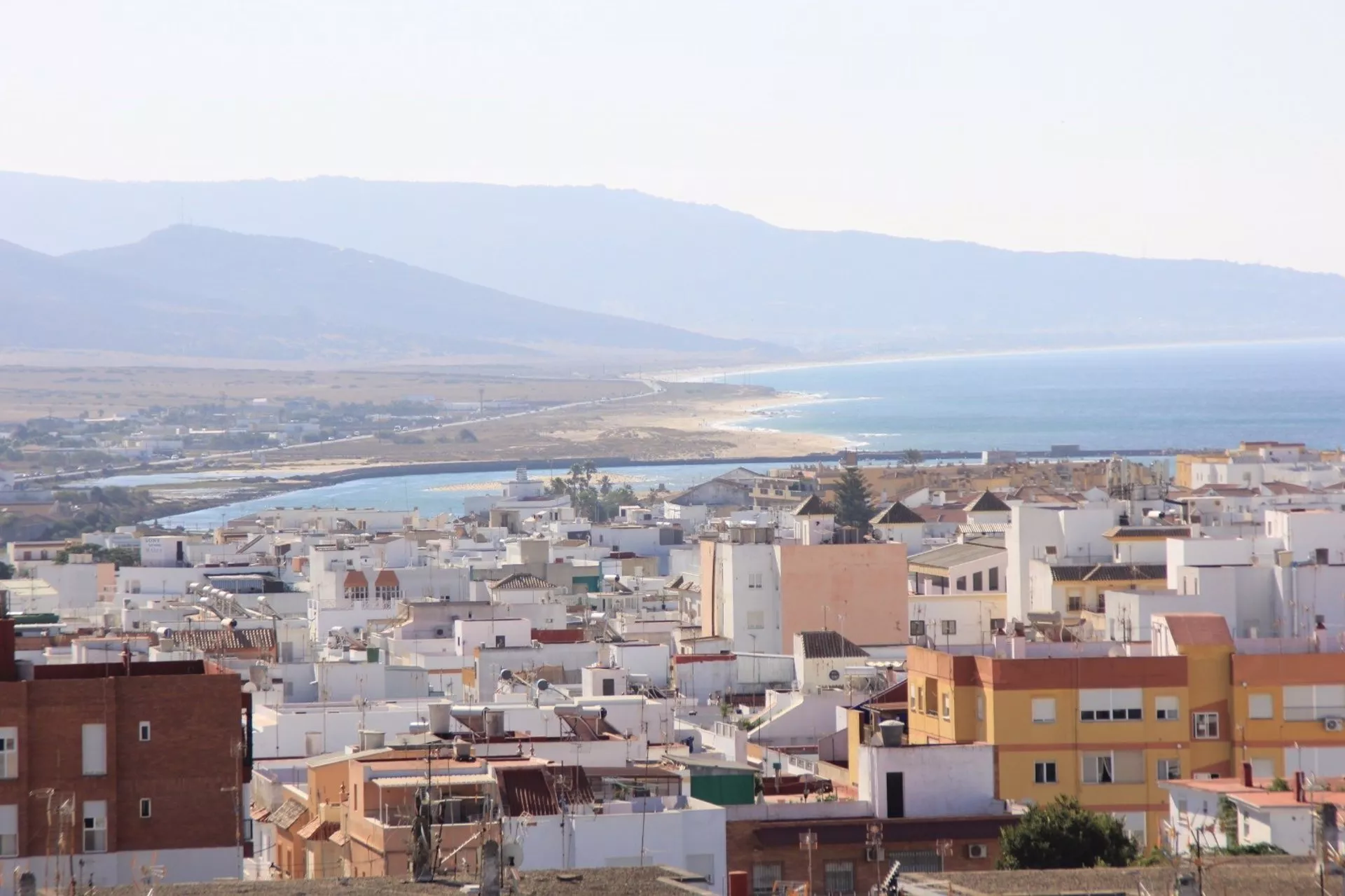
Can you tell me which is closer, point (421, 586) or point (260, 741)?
point (260, 741)

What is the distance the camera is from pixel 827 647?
32.6 meters

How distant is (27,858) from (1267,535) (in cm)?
2529

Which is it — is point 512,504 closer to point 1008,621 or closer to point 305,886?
point 1008,621

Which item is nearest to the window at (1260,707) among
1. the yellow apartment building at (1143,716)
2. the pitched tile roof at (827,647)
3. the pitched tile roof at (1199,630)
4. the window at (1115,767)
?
the yellow apartment building at (1143,716)

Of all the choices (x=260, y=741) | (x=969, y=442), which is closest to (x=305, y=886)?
(x=260, y=741)

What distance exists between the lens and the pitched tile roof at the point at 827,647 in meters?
32.2

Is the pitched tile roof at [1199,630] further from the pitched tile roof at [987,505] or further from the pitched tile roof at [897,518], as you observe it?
the pitched tile roof at [987,505]

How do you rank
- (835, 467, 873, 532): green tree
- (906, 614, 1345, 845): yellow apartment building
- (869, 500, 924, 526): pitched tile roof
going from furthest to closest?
(835, 467, 873, 532): green tree
(869, 500, 924, 526): pitched tile roof
(906, 614, 1345, 845): yellow apartment building

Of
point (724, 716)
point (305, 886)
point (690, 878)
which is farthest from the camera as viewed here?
point (724, 716)

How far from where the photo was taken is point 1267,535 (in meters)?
37.1

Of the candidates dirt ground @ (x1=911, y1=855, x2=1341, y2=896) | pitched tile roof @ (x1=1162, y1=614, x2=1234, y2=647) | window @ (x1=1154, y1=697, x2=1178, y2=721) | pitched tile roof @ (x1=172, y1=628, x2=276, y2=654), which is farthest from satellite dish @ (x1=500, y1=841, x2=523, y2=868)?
pitched tile roof @ (x1=172, y1=628, x2=276, y2=654)

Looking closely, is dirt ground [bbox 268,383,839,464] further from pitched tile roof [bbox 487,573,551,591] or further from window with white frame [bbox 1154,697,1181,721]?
window with white frame [bbox 1154,697,1181,721]

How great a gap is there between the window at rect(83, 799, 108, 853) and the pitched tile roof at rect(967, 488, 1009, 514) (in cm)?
4219

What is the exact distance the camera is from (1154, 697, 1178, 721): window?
22.0 metres
